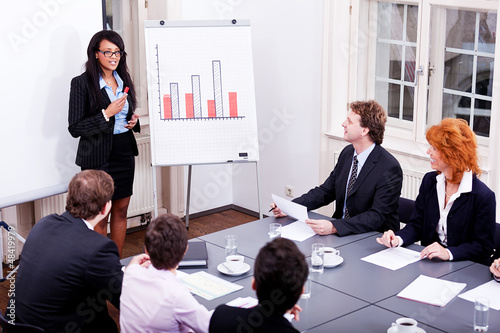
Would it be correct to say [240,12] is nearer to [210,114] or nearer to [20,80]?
[210,114]

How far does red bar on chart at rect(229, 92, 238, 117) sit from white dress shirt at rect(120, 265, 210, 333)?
8.92 ft

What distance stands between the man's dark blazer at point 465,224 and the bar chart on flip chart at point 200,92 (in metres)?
1.84

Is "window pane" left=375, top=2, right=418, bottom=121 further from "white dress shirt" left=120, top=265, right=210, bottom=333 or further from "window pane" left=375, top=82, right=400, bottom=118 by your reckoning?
"white dress shirt" left=120, top=265, right=210, bottom=333

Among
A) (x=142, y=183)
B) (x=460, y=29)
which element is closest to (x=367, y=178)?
(x=460, y=29)

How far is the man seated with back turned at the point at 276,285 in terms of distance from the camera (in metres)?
2.19

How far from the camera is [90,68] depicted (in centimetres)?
452

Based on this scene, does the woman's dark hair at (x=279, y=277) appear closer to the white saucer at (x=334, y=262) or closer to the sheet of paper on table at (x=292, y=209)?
the white saucer at (x=334, y=262)

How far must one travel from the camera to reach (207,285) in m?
3.03

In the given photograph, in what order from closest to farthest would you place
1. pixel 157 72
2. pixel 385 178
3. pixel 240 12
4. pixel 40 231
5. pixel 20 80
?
pixel 40 231 < pixel 385 178 < pixel 20 80 < pixel 157 72 < pixel 240 12

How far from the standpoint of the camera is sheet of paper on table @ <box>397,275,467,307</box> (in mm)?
2854

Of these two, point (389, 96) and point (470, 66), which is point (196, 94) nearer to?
point (389, 96)

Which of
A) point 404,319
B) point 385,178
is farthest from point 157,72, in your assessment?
point 404,319

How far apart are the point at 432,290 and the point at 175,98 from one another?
2.72 metres

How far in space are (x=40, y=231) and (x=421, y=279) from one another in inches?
65.4
